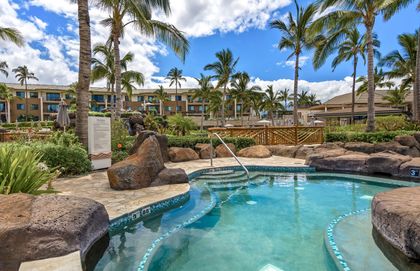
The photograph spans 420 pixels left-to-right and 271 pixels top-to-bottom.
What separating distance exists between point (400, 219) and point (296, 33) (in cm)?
1956

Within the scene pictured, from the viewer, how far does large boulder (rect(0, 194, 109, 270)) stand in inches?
104

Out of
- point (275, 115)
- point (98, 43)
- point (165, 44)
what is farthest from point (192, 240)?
point (275, 115)

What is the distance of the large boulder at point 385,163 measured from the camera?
26.5ft

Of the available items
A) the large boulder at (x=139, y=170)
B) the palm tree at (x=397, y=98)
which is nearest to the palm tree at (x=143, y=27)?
the large boulder at (x=139, y=170)

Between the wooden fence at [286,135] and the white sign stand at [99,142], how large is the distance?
7899 millimetres

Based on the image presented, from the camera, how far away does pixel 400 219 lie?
3250mm

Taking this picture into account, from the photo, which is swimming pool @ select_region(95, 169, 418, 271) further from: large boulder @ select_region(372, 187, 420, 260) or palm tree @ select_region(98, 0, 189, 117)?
palm tree @ select_region(98, 0, 189, 117)

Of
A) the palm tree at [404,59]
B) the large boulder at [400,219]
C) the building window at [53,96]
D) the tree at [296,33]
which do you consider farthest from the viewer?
the building window at [53,96]

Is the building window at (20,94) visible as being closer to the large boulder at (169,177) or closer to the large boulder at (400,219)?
the large boulder at (169,177)

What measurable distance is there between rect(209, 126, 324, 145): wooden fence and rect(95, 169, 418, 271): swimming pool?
23.4 ft

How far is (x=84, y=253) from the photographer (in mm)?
3107

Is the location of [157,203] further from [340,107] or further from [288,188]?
[340,107]

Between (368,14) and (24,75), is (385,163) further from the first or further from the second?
(24,75)

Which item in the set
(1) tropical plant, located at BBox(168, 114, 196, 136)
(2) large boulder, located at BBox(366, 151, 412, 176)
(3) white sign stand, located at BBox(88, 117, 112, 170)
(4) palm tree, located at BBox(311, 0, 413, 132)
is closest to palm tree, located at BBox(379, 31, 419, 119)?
(4) palm tree, located at BBox(311, 0, 413, 132)
